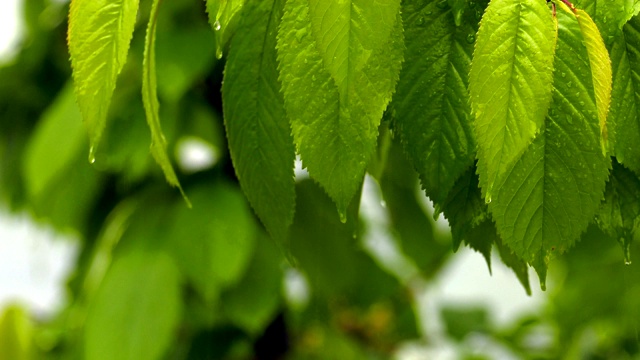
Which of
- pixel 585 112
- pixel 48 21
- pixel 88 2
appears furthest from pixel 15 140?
pixel 585 112

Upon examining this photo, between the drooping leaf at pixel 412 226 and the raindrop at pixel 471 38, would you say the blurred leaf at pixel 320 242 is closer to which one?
the drooping leaf at pixel 412 226

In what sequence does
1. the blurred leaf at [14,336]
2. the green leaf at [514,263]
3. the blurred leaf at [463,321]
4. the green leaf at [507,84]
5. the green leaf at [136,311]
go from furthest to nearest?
the blurred leaf at [463,321] → the blurred leaf at [14,336] → the green leaf at [136,311] → the green leaf at [514,263] → the green leaf at [507,84]

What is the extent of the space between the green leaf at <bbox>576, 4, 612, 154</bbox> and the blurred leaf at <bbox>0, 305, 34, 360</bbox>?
39.3 inches

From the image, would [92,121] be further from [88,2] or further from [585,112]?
[585,112]

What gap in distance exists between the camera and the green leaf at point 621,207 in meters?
0.37

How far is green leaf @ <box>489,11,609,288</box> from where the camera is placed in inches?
12.3

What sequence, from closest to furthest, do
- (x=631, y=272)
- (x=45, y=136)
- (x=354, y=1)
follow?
(x=354, y=1) → (x=45, y=136) → (x=631, y=272)

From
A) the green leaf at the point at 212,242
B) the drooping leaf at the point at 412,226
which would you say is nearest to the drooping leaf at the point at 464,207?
the green leaf at the point at 212,242

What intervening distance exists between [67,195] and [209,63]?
0.23 m

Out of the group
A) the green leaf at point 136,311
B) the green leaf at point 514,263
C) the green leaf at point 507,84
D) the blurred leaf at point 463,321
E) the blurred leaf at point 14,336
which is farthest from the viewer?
the blurred leaf at point 463,321

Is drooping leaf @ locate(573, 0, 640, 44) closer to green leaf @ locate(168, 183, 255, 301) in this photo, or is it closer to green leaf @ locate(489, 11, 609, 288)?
green leaf @ locate(489, 11, 609, 288)

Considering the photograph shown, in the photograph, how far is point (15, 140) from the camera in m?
1.27

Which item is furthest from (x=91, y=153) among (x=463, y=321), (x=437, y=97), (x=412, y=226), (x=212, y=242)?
(x=463, y=321)

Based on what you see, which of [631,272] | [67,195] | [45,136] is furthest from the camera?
[631,272]
